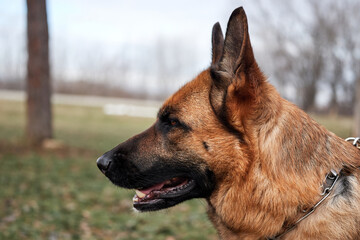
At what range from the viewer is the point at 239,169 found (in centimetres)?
250

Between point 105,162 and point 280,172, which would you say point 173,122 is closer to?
point 105,162

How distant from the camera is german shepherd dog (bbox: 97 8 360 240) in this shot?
233 cm

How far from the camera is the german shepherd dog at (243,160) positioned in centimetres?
233

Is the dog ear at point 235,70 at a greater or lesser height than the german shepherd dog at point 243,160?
greater

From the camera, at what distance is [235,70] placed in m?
2.49

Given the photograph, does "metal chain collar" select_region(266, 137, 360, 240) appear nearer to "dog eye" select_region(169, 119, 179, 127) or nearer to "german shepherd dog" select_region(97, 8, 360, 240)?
"german shepherd dog" select_region(97, 8, 360, 240)

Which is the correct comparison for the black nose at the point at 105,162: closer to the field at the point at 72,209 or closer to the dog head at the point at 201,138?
the dog head at the point at 201,138

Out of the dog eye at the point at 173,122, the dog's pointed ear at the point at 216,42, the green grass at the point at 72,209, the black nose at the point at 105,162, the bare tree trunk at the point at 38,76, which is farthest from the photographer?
the bare tree trunk at the point at 38,76

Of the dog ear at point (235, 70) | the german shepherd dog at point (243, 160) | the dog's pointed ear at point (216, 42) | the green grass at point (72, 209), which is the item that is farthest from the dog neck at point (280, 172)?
the green grass at point (72, 209)

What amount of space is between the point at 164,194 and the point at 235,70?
1.16 meters

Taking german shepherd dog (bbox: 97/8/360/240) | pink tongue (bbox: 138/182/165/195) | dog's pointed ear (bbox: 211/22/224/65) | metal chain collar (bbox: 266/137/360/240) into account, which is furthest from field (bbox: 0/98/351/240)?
dog's pointed ear (bbox: 211/22/224/65)

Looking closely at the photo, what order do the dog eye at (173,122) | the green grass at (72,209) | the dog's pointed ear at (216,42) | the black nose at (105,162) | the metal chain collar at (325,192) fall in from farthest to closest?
the green grass at (72,209) < the dog's pointed ear at (216,42) < the black nose at (105,162) < the dog eye at (173,122) < the metal chain collar at (325,192)

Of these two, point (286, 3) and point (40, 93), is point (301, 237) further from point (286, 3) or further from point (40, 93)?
point (286, 3)

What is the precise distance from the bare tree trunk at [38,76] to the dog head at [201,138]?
30.2 ft
